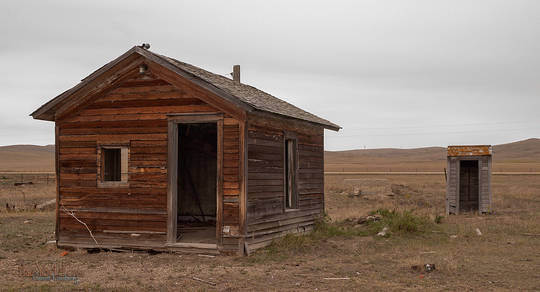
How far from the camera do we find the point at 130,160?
12344mm

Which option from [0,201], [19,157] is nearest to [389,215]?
[0,201]

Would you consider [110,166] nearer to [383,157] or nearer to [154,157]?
[154,157]

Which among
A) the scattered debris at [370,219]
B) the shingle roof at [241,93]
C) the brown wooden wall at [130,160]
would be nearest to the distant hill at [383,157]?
the scattered debris at [370,219]

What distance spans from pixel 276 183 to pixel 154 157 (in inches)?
119

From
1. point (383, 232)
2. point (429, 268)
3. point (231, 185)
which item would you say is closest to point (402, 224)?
point (383, 232)

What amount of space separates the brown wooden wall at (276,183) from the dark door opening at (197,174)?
3.04 meters

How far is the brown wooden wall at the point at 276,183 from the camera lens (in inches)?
468

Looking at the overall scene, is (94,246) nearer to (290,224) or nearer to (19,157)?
(290,224)

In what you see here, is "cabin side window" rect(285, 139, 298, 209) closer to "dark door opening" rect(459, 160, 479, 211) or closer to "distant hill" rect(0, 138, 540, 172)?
"dark door opening" rect(459, 160, 479, 211)

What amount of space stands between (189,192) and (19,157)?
459 ft

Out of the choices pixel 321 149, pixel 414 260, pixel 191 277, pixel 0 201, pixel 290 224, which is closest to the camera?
pixel 191 277

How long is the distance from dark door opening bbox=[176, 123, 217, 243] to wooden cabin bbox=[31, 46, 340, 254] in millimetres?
2853

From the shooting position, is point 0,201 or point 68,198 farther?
point 0,201

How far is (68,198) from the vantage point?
12961mm
